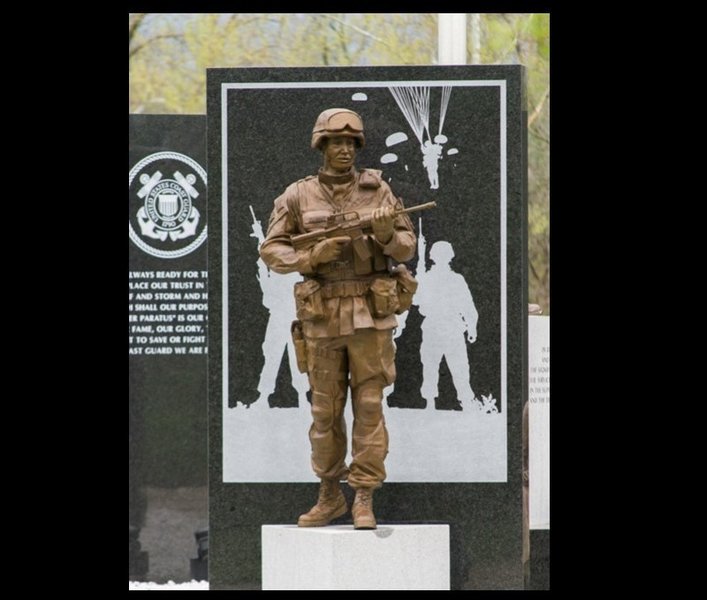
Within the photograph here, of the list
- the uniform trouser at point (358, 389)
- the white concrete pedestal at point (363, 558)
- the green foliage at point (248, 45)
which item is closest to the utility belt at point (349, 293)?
the uniform trouser at point (358, 389)

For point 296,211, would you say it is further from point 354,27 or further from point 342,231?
point 354,27

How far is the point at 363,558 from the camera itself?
31.3 feet

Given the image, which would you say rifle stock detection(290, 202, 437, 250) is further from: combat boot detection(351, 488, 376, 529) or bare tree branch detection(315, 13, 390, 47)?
bare tree branch detection(315, 13, 390, 47)

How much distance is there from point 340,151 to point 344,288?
0.85 metres

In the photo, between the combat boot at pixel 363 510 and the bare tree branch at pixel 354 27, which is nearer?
the combat boot at pixel 363 510

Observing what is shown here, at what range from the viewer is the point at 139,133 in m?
11.5

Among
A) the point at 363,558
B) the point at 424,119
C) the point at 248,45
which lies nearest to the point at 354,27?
the point at 248,45

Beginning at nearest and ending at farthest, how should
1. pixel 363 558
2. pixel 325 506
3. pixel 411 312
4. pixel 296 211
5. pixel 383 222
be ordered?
pixel 383 222
pixel 363 558
pixel 296 211
pixel 325 506
pixel 411 312

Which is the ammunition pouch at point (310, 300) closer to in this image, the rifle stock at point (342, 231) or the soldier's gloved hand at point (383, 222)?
the rifle stock at point (342, 231)

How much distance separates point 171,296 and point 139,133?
1.23 m

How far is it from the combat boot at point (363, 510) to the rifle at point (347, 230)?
57.8 inches

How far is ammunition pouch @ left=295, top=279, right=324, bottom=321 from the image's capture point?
9484 millimetres

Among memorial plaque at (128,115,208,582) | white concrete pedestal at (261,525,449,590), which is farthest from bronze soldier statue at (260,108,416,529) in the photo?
memorial plaque at (128,115,208,582)

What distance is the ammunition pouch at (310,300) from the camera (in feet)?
31.1
